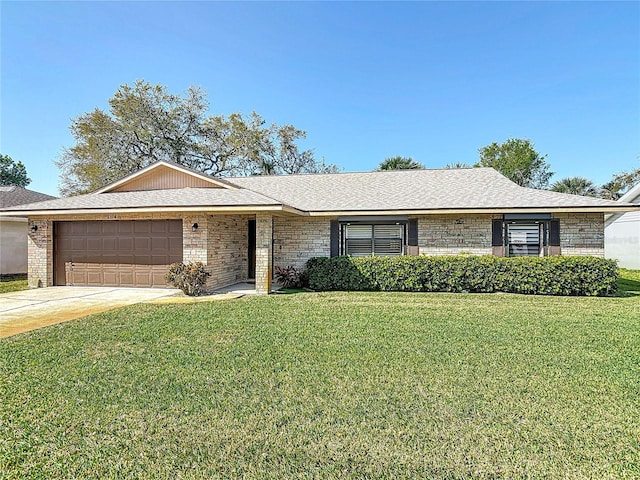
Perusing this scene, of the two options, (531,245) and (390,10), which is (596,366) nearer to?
(531,245)

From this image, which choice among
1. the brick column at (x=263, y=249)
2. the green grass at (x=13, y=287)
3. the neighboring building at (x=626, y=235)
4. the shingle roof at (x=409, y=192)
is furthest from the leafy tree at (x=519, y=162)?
the green grass at (x=13, y=287)

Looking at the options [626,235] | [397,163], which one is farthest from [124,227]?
[397,163]

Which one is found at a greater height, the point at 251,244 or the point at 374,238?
the point at 374,238

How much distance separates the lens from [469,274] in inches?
423

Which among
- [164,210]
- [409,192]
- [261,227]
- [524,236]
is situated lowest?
[524,236]

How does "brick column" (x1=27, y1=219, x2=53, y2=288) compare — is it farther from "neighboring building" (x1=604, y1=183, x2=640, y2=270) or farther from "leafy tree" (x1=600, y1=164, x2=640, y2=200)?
"leafy tree" (x1=600, y1=164, x2=640, y2=200)

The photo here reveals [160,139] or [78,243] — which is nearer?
[78,243]

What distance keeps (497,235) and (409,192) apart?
3549 millimetres

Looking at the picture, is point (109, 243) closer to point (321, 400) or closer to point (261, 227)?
point (261, 227)

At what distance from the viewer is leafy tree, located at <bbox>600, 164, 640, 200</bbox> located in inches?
1315

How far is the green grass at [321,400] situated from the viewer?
2.61 meters

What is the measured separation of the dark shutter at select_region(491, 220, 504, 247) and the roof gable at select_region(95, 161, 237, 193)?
378 inches

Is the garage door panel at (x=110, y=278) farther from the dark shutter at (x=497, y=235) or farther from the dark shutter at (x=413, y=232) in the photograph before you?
the dark shutter at (x=497, y=235)

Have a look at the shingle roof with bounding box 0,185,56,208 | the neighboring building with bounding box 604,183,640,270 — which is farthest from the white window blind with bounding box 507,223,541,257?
the shingle roof with bounding box 0,185,56,208
